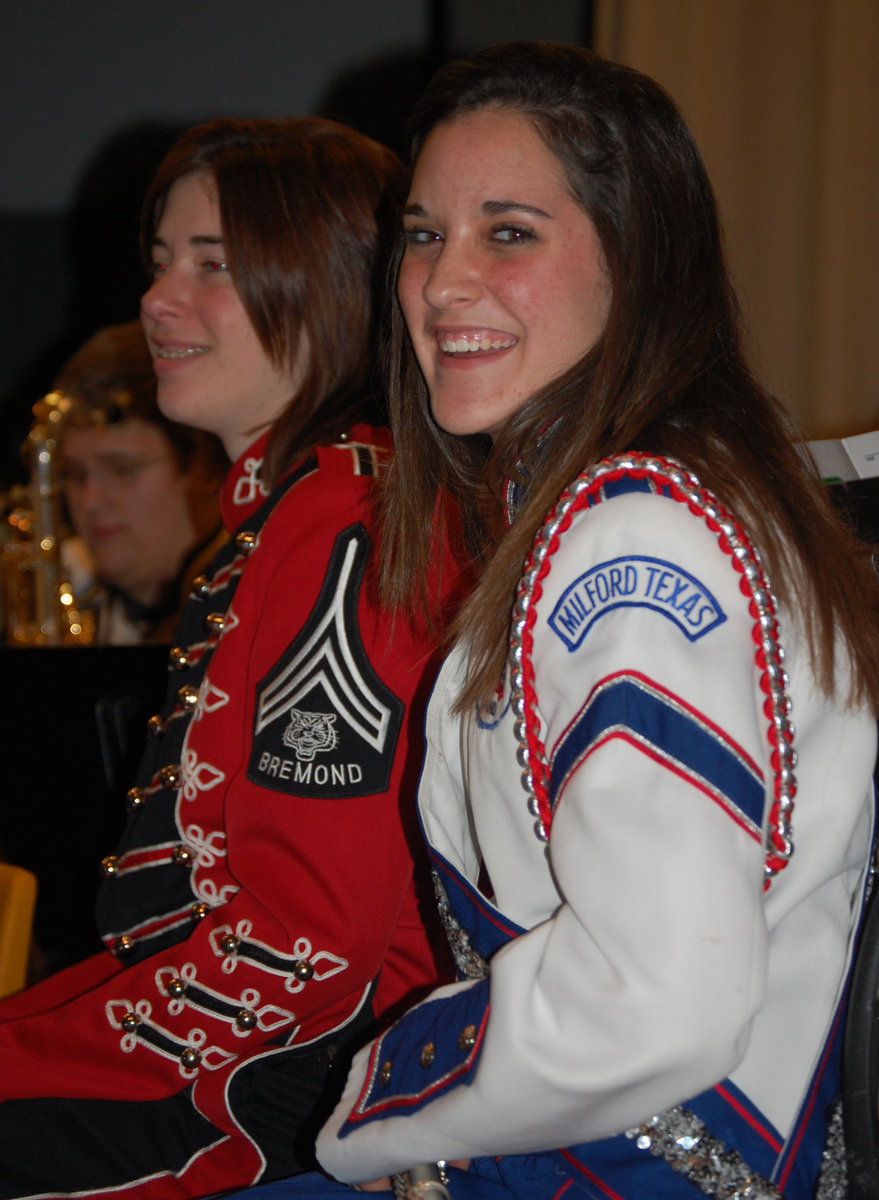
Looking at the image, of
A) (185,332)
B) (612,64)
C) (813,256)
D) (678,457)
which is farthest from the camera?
(813,256)

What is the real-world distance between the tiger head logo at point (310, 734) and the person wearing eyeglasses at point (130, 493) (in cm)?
155

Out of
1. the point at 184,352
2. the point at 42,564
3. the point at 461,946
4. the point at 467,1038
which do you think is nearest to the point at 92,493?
the point at 42,564

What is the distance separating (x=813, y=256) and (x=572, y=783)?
2172mm

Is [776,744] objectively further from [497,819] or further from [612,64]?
[612,64]

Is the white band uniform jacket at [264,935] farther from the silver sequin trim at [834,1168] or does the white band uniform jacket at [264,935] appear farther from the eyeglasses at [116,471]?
the eyeglasses at [116,471]

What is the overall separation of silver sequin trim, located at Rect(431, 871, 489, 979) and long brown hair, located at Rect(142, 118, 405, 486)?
0.63 meters

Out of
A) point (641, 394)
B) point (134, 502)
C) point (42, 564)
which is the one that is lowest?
point (42, 564)

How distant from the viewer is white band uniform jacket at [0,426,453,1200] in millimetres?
1059

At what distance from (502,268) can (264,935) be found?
60 cm

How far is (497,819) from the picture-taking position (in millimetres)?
845

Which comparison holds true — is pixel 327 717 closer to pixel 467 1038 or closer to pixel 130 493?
pixel 467 1038

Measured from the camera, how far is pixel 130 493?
2.65 meters

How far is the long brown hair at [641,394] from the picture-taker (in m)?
0.81

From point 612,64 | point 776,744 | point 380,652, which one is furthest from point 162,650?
point 776,744
